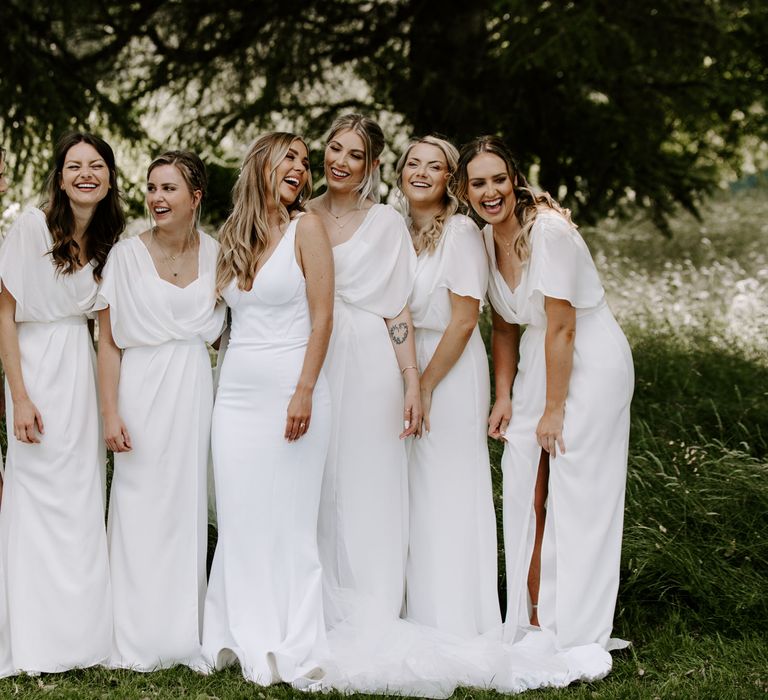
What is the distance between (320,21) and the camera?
9062 mm

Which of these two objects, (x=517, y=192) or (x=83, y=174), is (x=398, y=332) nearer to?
(x=517, y=192)

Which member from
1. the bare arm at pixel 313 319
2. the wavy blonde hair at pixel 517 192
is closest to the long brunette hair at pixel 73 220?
the bare arm at pixel 313 319

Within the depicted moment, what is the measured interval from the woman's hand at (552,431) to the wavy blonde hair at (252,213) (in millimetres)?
1398

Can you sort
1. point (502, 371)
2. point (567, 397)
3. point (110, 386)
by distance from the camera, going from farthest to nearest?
point (502, 371) → point (567, 397) → point (110, 386)

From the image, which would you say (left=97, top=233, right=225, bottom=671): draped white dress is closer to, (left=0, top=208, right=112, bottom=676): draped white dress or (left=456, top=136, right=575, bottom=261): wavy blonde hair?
(left=0, top=208, right=112, bottom=676): draped white dress

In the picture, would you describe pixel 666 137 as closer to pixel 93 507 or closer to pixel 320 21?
pixel 320 21

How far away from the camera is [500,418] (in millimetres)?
4480

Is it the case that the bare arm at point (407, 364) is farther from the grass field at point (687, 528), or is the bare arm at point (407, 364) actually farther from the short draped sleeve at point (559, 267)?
the grass field at point (687, 528)

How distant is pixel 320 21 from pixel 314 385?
233 inches

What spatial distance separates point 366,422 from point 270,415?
1.55 feet

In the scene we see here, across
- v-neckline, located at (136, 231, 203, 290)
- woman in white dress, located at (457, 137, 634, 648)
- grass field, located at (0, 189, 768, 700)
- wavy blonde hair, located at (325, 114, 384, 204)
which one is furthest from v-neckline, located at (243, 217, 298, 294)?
grass field, located at (0, 189, 768, 700)

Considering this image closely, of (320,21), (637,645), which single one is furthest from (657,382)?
(320,21)

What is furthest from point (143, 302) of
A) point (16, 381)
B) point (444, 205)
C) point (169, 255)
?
point (444, 205)

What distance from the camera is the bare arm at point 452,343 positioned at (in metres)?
4.34
